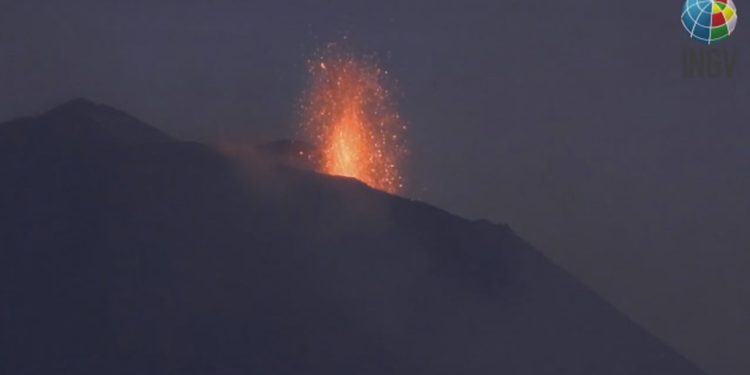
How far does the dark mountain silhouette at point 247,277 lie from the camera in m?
54.1

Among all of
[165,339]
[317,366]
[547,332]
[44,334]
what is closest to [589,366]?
[547,332]

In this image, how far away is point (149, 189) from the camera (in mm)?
63062

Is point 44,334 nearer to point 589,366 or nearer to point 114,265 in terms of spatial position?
point 114,265

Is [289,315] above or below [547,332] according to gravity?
below

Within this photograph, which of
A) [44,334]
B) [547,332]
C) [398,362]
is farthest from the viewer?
[547,332]

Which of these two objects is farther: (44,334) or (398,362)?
(398,362)

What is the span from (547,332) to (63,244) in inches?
842

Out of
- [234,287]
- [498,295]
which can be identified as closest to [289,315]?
[234,287]

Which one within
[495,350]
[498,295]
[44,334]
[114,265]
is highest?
[498,295]

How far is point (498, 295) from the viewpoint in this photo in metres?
67.1

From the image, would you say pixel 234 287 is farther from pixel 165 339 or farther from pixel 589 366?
pixel 589 366

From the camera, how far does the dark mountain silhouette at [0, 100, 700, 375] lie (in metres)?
54.1

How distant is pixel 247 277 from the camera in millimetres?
58812

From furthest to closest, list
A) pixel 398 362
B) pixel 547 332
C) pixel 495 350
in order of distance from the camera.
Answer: pixel 547 332 → pixel 495 350 → pixel 398 362
